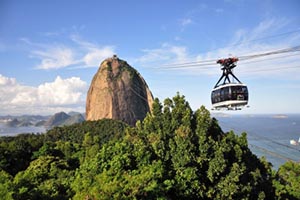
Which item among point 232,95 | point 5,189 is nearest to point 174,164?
point 232,95

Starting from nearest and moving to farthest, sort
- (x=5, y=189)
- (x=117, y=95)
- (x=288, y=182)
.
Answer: (x=5, y=189)
(x=288, y=182)
(x=117, y=95)

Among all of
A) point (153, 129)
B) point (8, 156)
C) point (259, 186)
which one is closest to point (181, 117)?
point (153, 129)

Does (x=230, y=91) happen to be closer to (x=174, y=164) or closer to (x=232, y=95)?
(x=232, y=95)

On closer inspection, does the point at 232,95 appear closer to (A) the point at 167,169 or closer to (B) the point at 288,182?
(A) the point at 167,169

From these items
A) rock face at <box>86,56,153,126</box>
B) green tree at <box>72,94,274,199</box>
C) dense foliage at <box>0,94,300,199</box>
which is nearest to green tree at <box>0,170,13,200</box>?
dense foliage at <box>0,94,300,199</box>

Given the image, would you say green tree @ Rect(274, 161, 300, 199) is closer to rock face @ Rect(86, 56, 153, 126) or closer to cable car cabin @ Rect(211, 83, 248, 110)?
cable car cabin @ Rect(211, 83, 248, 110)

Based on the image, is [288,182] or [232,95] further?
[288,182]

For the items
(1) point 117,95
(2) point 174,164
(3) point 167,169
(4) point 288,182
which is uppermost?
(1) point 117,95

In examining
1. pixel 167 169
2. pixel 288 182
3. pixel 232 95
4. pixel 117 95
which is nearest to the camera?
pixel 167 169

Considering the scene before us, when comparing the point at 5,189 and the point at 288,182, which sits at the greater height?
the point at 5,189
